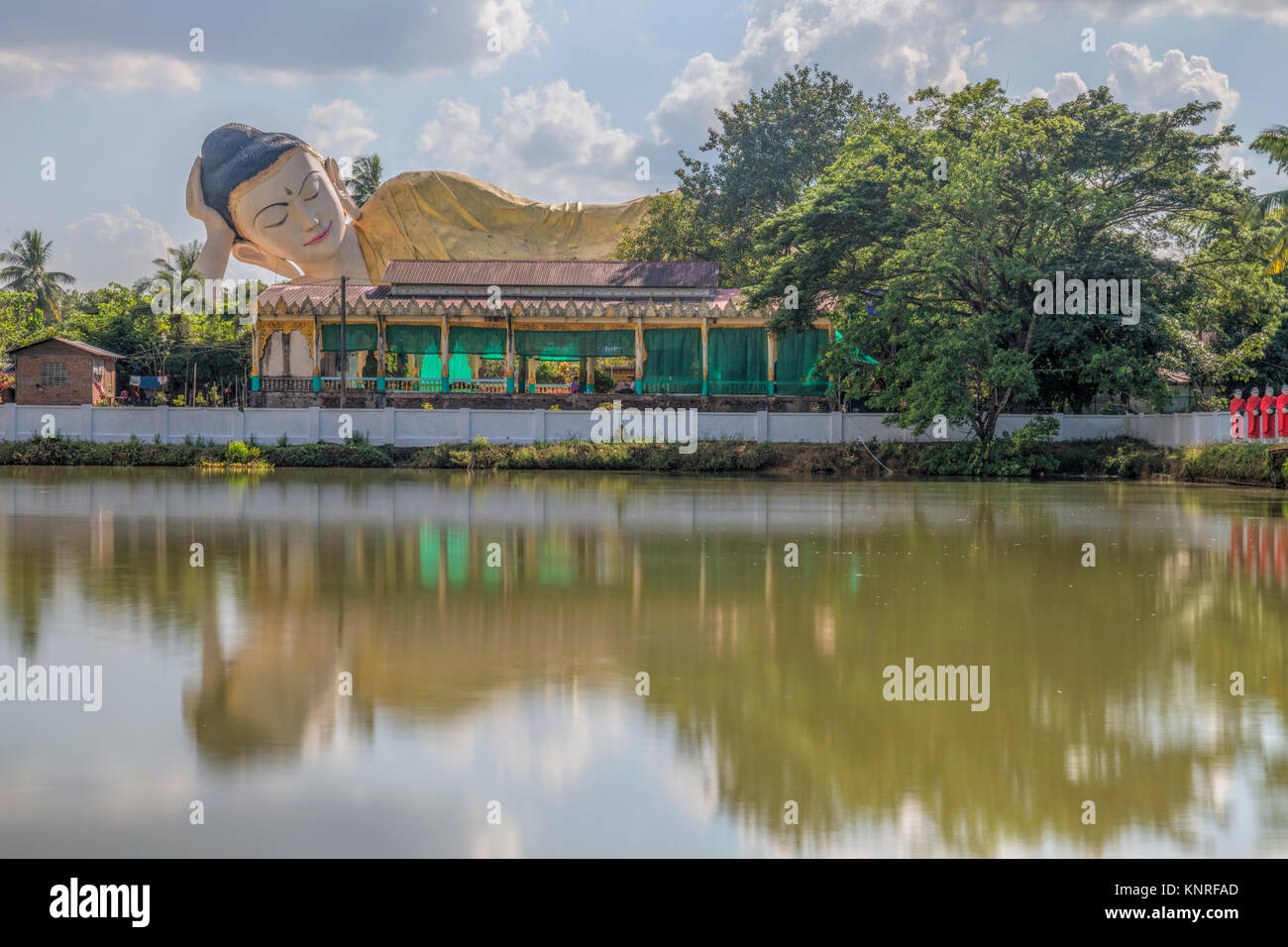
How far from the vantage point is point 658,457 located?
33.5m

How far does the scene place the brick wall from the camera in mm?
36750

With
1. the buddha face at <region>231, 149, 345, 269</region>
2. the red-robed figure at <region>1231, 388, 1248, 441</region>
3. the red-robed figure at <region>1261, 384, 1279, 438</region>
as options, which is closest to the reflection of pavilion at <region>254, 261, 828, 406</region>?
the buddha face at <region>231, 149, 345, 269</region>

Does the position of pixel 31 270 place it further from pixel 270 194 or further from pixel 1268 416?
pixel 1268 416

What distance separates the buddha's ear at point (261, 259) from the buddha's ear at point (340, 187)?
3349 mm

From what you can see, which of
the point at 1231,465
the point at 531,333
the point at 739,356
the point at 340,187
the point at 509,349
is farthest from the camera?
the point at 340,187

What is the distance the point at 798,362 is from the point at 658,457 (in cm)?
759

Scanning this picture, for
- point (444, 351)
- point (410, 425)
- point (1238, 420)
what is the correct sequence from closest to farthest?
point (1238, 420), point (410, 425), point (444, 351)

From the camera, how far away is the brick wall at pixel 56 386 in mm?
36750

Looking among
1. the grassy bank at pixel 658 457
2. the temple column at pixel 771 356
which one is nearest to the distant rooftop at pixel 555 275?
the temple column at pixel 771 356

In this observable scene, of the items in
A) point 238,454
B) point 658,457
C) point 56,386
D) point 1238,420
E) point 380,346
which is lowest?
point 658,457

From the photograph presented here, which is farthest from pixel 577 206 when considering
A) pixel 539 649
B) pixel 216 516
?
pixel 539 649

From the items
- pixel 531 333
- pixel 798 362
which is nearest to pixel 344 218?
pixel 531 333

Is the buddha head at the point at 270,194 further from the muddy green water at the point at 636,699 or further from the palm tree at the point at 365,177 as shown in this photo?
the muddy green water at the point at 636,699
